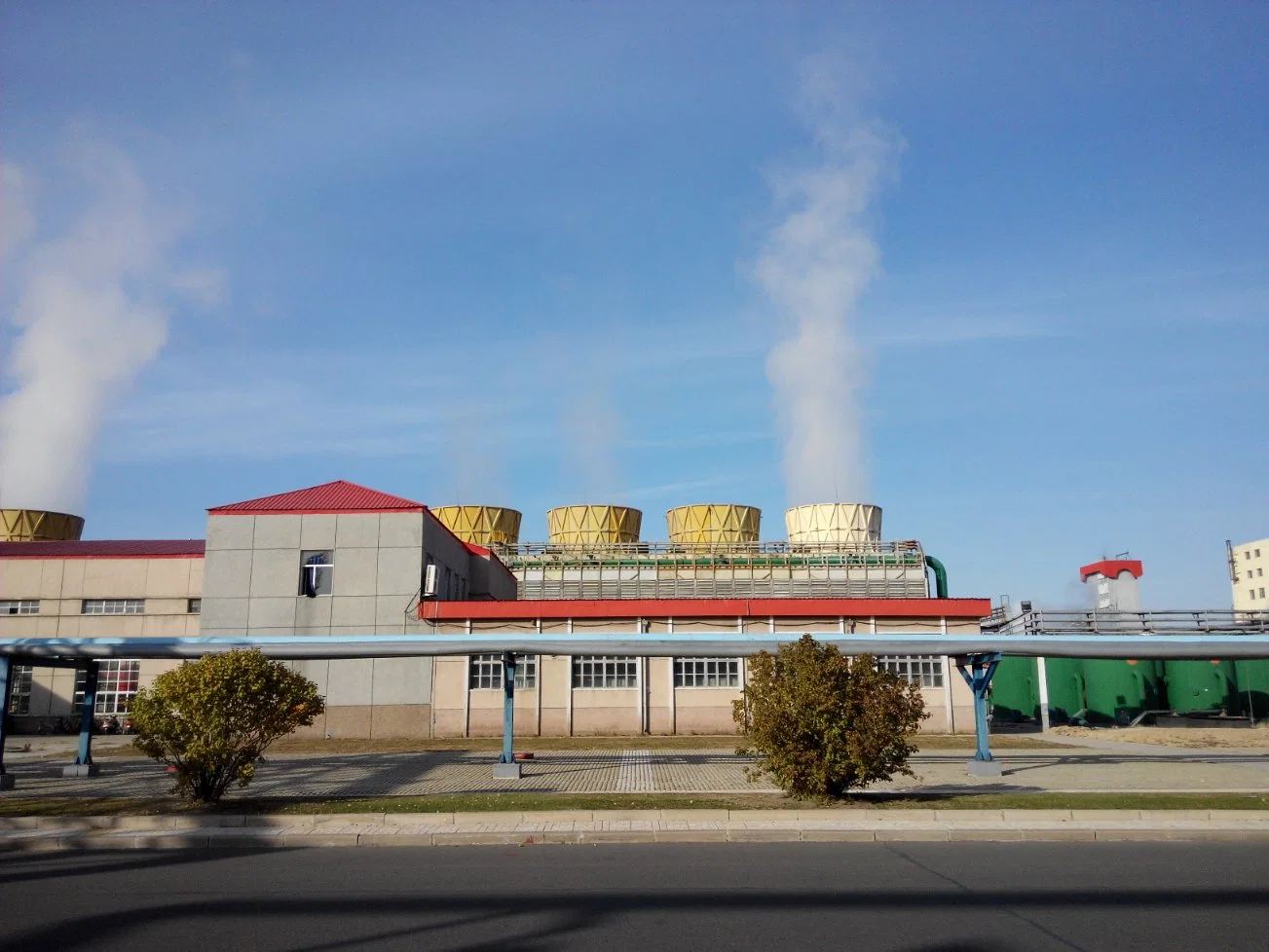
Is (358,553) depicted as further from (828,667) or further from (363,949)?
(363,949)

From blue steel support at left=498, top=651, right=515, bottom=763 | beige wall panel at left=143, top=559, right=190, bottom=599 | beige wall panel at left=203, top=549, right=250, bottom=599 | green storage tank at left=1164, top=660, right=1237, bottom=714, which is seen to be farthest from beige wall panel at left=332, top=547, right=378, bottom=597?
green storage tank at left=1164, top=660, right=1237, bottom=714

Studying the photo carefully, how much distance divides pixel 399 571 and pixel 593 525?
27.2 metres

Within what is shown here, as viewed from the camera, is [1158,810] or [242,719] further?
[242,719]

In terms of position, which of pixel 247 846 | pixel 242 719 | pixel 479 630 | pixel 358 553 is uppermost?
pixel 358 553

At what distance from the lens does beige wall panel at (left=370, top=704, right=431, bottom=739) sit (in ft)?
105

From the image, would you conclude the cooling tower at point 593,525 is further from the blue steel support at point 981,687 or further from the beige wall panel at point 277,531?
the blue steel support at point 981,687

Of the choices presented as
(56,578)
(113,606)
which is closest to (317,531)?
(113,606)

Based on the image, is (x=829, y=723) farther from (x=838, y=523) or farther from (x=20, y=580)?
(x=838, y=523)

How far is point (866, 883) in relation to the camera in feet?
32.0

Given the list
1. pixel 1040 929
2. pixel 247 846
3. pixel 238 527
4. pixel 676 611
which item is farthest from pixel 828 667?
pixel 238 527

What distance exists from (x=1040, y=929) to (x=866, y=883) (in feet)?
7.12

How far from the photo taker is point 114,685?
35.9 metres

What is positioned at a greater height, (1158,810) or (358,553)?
(358,553)

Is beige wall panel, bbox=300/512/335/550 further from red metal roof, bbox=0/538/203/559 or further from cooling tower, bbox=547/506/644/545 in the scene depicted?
cooling tower, bbox=547/506/644/545
